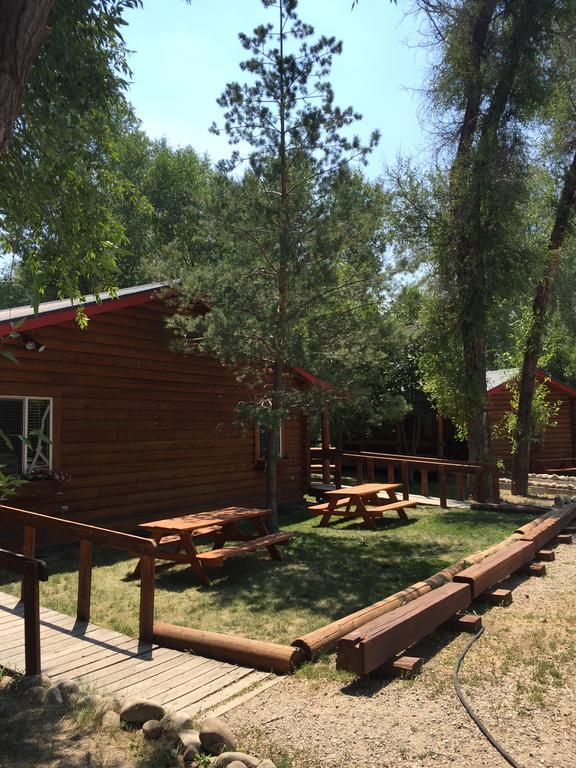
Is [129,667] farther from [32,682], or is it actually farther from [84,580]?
[84,580]

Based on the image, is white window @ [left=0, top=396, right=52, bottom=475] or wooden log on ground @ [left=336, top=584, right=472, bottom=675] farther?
white window @ [left=0, top=396, right=52, bottom=475]

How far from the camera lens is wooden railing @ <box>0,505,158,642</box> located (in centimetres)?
525

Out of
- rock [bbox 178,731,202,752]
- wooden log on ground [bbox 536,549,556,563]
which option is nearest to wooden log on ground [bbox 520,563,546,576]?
wooden log on ground [bbox 536,549,556,563]

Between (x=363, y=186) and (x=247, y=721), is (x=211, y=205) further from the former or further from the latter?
(x=247, y=721)

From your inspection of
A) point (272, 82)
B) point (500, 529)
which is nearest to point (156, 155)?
point (272, 82)

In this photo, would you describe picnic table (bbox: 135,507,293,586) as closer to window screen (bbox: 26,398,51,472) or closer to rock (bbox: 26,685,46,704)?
→ window screen (bbox: 26,398,51,472)

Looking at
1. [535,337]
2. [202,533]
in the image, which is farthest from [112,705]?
[535,337]

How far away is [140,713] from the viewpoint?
3748 mm

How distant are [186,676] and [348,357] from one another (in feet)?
22.3

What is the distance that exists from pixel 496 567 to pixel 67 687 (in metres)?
4.49

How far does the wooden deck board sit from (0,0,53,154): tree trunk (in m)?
3.50

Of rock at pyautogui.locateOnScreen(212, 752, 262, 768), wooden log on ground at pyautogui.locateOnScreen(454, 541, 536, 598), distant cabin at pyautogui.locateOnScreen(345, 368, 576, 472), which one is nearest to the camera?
rock at pyautogui.locateOnScreen(212, 752, 262, 768)

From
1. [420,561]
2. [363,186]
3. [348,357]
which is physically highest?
[363,186]

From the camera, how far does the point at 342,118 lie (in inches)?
404
